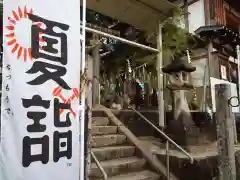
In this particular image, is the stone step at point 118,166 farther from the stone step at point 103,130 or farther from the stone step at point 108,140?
the stone step at point 103,130

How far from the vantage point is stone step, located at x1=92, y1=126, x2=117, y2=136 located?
6.07m

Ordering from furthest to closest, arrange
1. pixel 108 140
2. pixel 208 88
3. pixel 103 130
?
pixel 208 88 < pixel 103 130 < pixel 108 140

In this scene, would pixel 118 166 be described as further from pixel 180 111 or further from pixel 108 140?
pixel 180 111

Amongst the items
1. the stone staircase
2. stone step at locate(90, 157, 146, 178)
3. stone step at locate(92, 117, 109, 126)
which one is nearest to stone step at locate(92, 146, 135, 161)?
the stone staircase

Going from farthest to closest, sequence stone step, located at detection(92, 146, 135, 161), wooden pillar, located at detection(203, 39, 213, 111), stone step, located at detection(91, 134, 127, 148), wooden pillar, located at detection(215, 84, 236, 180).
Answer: wooden pillar, located at detection(203, 39, 213, 111) → stone step, located at detection(91, 134, 127, 148) → stone step, located at detection(92, 146, 135, 161) → wooden pillar, located at detection(215, 84, 236, 180)

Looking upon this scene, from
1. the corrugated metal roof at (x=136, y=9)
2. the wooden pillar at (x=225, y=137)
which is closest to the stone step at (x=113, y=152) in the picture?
the wooden pillar at (x=225, y=137)

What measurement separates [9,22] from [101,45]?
796 cm

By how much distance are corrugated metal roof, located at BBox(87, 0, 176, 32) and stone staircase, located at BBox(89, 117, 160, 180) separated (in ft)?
10.1

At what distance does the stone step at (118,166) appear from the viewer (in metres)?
4.81

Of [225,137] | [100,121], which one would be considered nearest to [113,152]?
[100,121]

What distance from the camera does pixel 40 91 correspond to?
283 cm

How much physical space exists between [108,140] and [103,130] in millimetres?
416

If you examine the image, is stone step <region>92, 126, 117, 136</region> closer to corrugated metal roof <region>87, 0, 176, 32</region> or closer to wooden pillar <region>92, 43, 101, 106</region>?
corrugated metal roof <region>87, 0, 176, 32</region>

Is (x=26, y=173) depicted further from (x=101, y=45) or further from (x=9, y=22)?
(x=101, y=45)
